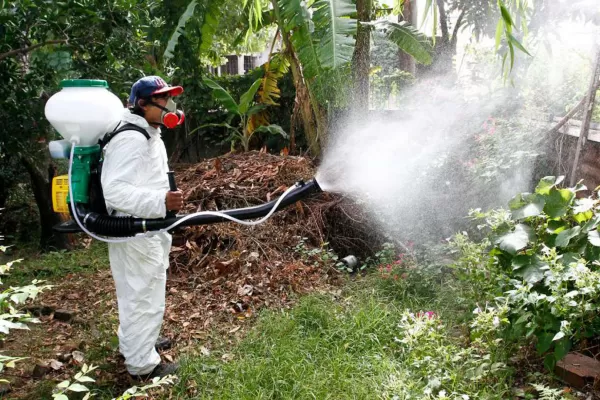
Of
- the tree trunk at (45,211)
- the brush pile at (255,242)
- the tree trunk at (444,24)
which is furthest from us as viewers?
the tree trunk at (444,24)

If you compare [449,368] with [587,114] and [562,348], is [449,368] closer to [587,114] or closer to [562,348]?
[562,348]

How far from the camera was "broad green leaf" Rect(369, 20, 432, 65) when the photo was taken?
223 inches

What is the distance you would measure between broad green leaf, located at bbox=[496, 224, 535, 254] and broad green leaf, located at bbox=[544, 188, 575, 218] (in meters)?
0.16

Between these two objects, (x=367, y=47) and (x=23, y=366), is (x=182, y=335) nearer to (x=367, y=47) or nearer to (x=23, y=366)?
(x=23, y=366)

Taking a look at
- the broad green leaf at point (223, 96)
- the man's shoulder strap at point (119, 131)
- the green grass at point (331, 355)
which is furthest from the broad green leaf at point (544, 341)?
the broad green leaf at point (223, 96)

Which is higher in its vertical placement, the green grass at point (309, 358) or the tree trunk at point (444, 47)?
the tree trunk at point (444, 47)

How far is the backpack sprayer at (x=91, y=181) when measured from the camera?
2996 mm

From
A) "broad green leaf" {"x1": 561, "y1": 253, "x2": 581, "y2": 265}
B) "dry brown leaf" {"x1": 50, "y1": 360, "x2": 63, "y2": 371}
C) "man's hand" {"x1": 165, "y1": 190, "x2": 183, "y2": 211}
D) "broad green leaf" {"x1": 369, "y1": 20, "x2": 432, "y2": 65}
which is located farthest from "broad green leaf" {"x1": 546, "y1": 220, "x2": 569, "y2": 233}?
"dry brown leaf" {"x1": 50, "y1": 360, "x2": 63, "y2": 371}

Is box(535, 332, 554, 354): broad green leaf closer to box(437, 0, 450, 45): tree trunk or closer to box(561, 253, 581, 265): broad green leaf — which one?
box(561, 253, 581, 265): broad green leaf

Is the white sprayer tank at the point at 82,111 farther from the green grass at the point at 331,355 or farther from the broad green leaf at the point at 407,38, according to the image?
the broad green leaf at the point at 407,38

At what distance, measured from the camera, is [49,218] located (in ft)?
21.1

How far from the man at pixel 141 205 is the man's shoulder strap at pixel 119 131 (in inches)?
0.7

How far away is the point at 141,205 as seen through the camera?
2996mm

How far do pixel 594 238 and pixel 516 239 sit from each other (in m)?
0.45
